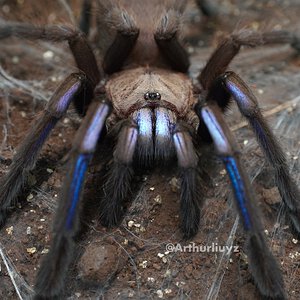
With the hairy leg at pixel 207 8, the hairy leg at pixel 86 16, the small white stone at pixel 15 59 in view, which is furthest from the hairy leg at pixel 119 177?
the hairy leg at pixel 207 8

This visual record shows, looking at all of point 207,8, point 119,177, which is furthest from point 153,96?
point 207,8

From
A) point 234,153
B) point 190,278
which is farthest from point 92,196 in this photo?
point 234,153

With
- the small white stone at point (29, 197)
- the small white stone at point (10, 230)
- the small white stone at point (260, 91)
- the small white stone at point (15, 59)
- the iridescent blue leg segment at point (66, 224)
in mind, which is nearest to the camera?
the iridescent blue leg segment at point (66, 224)

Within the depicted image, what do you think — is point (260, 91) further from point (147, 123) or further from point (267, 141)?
point (147, 123)

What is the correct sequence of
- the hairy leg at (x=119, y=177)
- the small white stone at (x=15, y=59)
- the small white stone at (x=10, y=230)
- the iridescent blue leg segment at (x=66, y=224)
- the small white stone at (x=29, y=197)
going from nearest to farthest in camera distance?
1. the iridescent blue leg segment at (x=66, y=224)
2. the hairy leg at (x=119, y=177)
3. the small white stone at (x=10, y=230)
4. the small white stone at (x=29, y=197)
5. the small white stone at (x=15, y=59)

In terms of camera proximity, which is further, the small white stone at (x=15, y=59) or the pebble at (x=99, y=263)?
the small white stone at (x=15, y=59)

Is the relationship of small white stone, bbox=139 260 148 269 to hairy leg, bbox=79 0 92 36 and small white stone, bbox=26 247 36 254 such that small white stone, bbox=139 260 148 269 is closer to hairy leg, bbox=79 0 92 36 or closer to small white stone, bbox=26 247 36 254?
small white stone, bbox=26 247 36 254

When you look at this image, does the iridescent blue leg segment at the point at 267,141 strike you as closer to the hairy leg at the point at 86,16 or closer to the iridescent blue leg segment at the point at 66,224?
the iridescent blue leg segment at the point at 66,224
